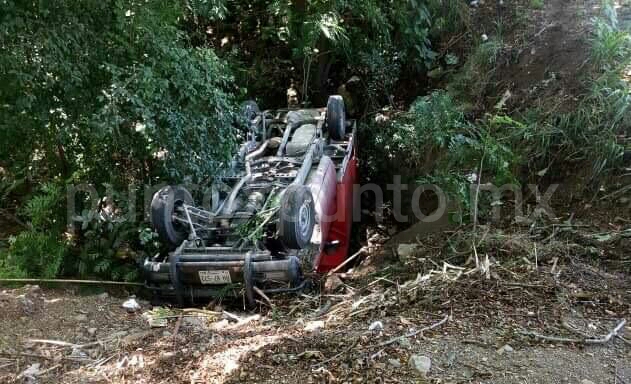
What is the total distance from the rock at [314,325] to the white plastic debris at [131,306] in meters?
1.53

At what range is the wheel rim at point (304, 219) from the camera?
15.3 ft

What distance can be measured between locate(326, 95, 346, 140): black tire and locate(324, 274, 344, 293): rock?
2.46 meters

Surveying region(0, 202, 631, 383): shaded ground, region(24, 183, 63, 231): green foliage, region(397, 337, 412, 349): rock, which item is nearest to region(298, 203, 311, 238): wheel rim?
region(0, 202, 631, 383): shaded ground

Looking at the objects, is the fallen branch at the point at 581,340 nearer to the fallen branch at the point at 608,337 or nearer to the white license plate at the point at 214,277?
the fallen branch at the point at 608,337

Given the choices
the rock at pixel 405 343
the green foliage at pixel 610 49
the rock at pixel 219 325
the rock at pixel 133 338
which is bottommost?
the rock at pixel 219 325

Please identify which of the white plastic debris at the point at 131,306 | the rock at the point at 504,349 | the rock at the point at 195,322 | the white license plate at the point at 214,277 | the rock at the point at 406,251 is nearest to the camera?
the rock at the point at 504,349

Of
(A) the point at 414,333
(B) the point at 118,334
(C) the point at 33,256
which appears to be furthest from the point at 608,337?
(C) the point at 33,256

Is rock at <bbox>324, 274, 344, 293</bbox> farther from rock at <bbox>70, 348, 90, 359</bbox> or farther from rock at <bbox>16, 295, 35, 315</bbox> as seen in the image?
rock at <bbox>16, 295, 35, 315</bbox>

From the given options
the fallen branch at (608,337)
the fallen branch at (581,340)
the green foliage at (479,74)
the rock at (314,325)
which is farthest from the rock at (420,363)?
the green foliage at (479,74)

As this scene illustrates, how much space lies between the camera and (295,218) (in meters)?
4.54

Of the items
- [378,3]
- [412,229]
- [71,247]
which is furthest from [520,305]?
[378,3]

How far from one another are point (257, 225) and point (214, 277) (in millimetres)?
610

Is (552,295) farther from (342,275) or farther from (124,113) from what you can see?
(124,113)

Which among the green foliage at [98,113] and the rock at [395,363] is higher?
the green foliage at [98,113]
